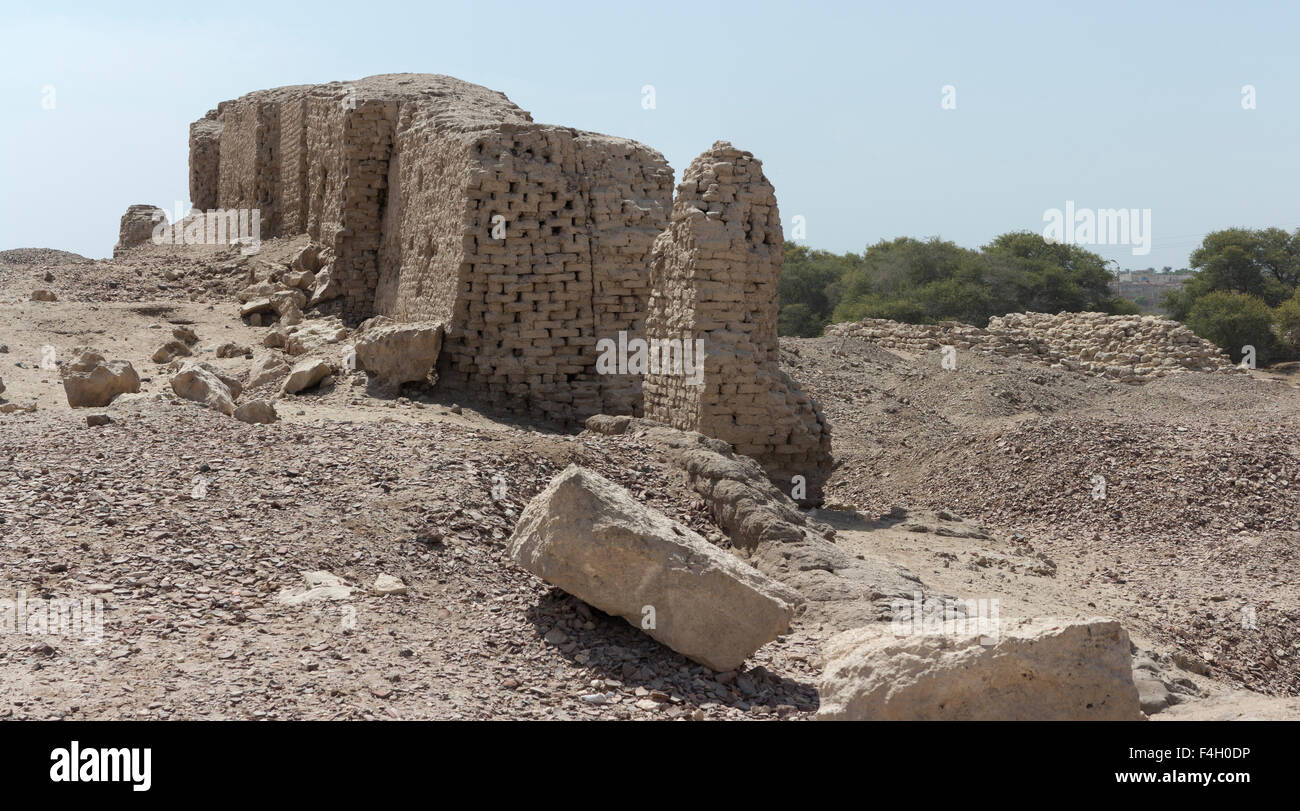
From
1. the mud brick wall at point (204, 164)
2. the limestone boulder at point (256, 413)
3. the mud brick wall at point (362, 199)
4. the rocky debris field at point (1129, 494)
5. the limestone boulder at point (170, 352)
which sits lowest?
the rocky debris field at point (1129, 494)

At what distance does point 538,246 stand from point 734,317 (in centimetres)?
339

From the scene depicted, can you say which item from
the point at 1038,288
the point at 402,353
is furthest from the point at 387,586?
the point at 1038,288

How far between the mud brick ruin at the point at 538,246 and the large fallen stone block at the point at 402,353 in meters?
0.33

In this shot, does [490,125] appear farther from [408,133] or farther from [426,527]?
[426,527]


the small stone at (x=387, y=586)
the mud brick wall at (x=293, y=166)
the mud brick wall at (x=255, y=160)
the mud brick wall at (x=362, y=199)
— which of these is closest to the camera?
the small stone at (x=387, y=586)

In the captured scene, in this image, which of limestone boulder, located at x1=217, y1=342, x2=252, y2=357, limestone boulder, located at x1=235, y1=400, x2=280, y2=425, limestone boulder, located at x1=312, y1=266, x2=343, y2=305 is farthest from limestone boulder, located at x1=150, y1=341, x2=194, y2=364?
limestone boulder, located at x1=235, y1=400, x2=280, y2=425

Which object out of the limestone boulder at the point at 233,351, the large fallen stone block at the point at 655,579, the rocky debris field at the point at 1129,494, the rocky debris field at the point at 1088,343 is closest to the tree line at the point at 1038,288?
the rocky debris field at the point at 1088,343

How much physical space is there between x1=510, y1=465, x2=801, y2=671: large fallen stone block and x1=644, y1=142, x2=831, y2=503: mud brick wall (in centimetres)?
440

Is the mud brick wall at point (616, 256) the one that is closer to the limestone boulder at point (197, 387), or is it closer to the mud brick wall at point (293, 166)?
Answer: the limestone boulder at point (197, 387)

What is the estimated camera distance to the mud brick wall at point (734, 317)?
33.1 ft

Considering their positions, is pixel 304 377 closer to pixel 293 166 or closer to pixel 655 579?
pixel 293 166

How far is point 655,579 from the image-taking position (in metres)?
5.64
